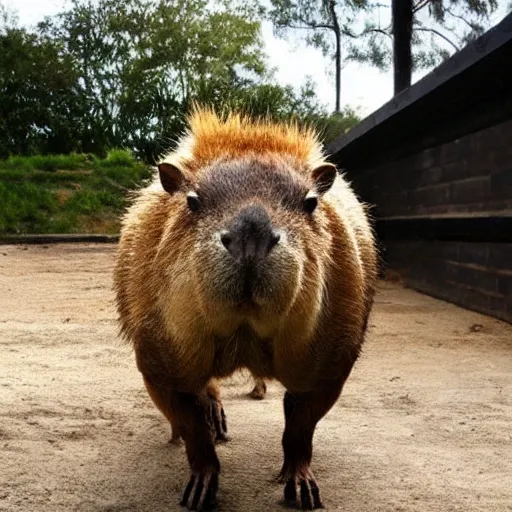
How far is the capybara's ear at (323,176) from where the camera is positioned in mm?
2918

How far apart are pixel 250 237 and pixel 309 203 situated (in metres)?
0.45

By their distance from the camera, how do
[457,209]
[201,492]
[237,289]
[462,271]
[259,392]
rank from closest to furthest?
[237,289], [201,492], [259,392], [462,271], [457,209]

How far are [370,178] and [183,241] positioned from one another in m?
10.4

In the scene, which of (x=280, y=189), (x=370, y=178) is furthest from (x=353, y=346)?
(x=370, y=178)

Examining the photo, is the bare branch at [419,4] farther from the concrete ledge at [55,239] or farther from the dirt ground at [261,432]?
the concrete ledge at [55,239]

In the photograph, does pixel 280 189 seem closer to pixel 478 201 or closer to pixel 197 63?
pixel 478 201

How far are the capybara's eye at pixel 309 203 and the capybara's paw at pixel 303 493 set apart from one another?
1.03m

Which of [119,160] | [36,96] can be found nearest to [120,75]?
[36,96]

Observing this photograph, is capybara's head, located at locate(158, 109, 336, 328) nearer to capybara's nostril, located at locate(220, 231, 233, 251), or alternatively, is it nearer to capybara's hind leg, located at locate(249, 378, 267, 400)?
capybara's nostril, located at locate(220, 231, 233, 251)

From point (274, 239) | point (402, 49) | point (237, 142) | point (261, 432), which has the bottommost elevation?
point (261, 432)

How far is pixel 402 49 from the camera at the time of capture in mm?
8531

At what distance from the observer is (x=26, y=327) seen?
21.9 ft

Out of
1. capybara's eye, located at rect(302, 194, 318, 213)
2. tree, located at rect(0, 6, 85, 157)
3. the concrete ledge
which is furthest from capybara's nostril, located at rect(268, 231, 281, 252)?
tree, located at rect(0, 6, 85, 157)

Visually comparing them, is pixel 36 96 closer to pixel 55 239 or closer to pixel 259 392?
pixel 55 239
